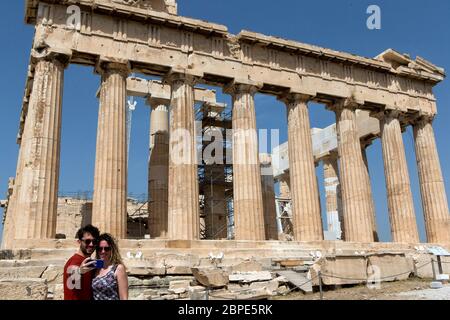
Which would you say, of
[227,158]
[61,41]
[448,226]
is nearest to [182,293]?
[61,41]

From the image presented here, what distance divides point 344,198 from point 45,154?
14.5m

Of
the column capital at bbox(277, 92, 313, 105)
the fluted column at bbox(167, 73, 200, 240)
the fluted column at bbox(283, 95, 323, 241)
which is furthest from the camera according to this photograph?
the column capital at bbox(277, 92, 313, 105)

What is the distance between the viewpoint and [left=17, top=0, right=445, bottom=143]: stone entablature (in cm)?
1898

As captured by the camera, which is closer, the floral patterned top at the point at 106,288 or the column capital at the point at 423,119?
the floral patterned top at the point at 106,288

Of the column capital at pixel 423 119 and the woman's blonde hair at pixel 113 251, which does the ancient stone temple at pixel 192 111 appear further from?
the woman's blonde hair at pixel 113 251

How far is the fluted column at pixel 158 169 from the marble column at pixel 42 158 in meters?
6.01

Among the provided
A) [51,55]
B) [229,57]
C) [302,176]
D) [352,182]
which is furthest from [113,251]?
[352,182]

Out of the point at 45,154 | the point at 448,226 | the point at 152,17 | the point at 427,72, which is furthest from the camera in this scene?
the point at 427,72

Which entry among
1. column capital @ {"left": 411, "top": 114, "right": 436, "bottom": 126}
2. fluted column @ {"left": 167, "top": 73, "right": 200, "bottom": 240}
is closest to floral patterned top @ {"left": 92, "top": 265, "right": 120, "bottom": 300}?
fluted column @ {"left": 167, "top": 73, "right": 200, "bottom": 240}

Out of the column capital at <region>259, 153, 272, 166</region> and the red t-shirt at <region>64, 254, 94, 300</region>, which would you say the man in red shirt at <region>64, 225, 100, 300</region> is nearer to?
the red t-shirt at <region>64, 254, 94, 300</region>

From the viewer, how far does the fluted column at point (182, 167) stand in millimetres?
18688

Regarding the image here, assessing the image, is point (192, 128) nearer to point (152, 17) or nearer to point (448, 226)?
point (152, 17)

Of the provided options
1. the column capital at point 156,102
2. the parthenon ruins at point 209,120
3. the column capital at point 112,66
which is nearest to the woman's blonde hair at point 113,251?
the parthenon ruins at point 209,120

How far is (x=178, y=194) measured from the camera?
62.3 feet
